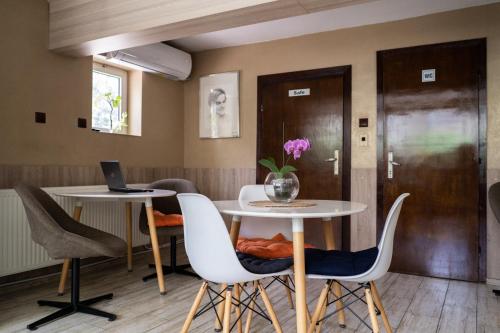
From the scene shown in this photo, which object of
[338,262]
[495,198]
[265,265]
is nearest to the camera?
[265,265]

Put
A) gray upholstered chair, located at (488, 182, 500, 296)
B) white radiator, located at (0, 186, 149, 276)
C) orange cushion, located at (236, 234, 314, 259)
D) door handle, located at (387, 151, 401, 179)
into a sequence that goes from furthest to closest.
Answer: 1. door handle, located at (387, 151, 401, 179)
2. gray upholstered chair, located at (488, 182, 500, 296)
3. white radiator, located at (0, 186, 149, 276)
4. orange cushion, located at (236, 234, 314, 259)

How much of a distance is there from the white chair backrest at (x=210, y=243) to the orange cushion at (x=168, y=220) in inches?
63.4

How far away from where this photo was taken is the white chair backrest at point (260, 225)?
8.84 ft

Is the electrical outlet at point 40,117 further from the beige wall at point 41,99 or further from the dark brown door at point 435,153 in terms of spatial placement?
the dark brown door at point 435,153

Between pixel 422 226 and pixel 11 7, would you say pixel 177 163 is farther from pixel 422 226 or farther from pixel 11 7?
pixel 422 226

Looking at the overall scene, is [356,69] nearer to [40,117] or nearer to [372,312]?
[372,312]

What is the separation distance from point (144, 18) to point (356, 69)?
221cm

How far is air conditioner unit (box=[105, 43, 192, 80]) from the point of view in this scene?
3.97 m

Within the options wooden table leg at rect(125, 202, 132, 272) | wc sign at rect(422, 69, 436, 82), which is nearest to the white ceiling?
wc sign at rect(422, 69, 436, 82)

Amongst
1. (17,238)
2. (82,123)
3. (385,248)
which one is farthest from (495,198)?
(17,238)

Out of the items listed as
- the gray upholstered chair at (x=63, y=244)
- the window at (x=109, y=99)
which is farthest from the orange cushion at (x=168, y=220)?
the window at (x=109, y=99)

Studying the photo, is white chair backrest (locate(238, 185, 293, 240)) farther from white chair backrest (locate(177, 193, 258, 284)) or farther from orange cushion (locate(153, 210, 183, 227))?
white chair backrest (locate(177, 193, 258, 284))

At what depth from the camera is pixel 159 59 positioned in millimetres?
4348

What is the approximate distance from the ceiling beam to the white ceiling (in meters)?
1.21
